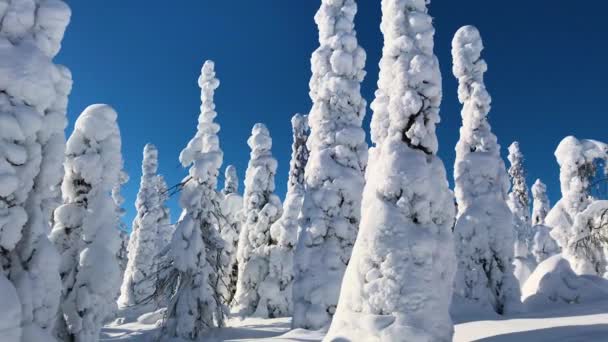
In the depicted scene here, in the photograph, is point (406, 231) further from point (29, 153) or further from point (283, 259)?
point (283, 259)

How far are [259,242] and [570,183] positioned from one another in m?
17.1

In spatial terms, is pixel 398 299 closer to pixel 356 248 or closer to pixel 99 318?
pixel 356 248

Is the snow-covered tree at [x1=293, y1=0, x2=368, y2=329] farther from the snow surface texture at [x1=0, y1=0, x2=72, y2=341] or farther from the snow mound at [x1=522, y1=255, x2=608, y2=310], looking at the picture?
the snow surface texture at [x1=0, y1=0, x2=72, y2=341]

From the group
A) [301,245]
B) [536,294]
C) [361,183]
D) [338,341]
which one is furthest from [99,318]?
[536,294]

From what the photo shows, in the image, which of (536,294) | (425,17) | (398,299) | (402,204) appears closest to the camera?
(398,299)

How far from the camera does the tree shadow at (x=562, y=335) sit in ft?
26.0

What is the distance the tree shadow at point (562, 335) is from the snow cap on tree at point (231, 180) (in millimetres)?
30620

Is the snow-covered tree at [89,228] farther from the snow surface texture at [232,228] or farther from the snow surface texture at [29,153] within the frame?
the snow surface texture at [232,228]

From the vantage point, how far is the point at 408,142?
35.1 ft

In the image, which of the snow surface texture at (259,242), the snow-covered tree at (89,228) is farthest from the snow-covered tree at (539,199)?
the snow-covered tree at (89,228)

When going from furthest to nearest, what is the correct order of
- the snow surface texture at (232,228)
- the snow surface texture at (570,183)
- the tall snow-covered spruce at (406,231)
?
the snow surface texture at (232,228)
the snow surface texture at (570,183)
the tall snow-covered spruce at (406,231)

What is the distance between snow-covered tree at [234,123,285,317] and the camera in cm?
2395

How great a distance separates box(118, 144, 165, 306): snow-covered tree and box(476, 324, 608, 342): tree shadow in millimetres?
31797

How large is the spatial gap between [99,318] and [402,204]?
8025 millimetres
